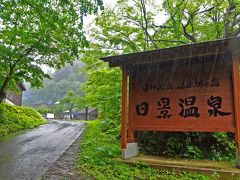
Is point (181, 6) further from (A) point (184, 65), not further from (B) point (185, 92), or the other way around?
(B) point (185, 92)

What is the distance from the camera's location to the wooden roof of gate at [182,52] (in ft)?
23.9

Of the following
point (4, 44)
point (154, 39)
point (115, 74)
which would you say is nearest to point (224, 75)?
point (115, 74)

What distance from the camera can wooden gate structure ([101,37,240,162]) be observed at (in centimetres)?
761

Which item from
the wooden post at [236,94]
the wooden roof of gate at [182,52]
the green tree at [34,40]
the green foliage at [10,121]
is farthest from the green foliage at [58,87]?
the wooden post at [236,94]

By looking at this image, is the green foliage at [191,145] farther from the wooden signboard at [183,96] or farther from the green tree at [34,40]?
the green tree at [34,40]

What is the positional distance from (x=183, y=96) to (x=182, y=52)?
160cm

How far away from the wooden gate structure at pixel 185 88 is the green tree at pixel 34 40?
2.26m

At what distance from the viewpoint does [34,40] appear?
13125 millimetres

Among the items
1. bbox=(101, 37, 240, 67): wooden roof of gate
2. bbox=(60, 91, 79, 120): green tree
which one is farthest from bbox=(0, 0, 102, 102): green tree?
bbox=(60, 91, 79, 120): green tree

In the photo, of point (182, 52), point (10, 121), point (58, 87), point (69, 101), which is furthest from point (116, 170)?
point (58, 87)

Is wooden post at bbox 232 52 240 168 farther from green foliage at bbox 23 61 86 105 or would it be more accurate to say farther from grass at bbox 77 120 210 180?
green foliage at bbox 23 61 86 105

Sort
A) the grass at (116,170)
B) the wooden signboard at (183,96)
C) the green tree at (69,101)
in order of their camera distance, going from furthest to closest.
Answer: the green tree at (69,101) → the wooden signboard at (183,96) → the grass at (116,170)

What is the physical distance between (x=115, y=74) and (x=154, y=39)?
370 cm

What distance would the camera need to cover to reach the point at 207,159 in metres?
8.75
